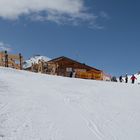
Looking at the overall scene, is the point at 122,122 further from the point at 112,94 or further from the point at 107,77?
the point at 107,77

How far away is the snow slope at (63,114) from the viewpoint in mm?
13047

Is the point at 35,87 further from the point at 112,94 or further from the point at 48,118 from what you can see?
the point at 48,118

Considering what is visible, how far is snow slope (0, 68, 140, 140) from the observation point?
13.0 metres

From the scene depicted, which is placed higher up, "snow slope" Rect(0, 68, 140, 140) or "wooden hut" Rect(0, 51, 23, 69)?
"wooden hut" Rect(0, 51, 23, 69)

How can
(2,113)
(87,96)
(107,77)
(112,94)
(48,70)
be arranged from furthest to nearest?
(107,77) → (48,70) → (112,94) → (87,96) → (2,113)

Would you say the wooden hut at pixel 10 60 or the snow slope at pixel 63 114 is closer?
the snow slope at pixel 63 114

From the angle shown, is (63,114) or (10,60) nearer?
(63,114)

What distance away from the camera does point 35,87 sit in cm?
2150

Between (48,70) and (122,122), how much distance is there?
24161 mm

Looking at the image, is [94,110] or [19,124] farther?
[94,110]

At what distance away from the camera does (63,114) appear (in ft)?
50.5

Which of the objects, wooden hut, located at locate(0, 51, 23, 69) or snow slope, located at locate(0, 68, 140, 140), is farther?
wooden hut, located at locate(0, 51, 23, 69)

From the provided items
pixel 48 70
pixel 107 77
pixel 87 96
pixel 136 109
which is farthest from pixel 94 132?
pixel 107 77

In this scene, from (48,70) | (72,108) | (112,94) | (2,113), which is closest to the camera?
(2,113)
